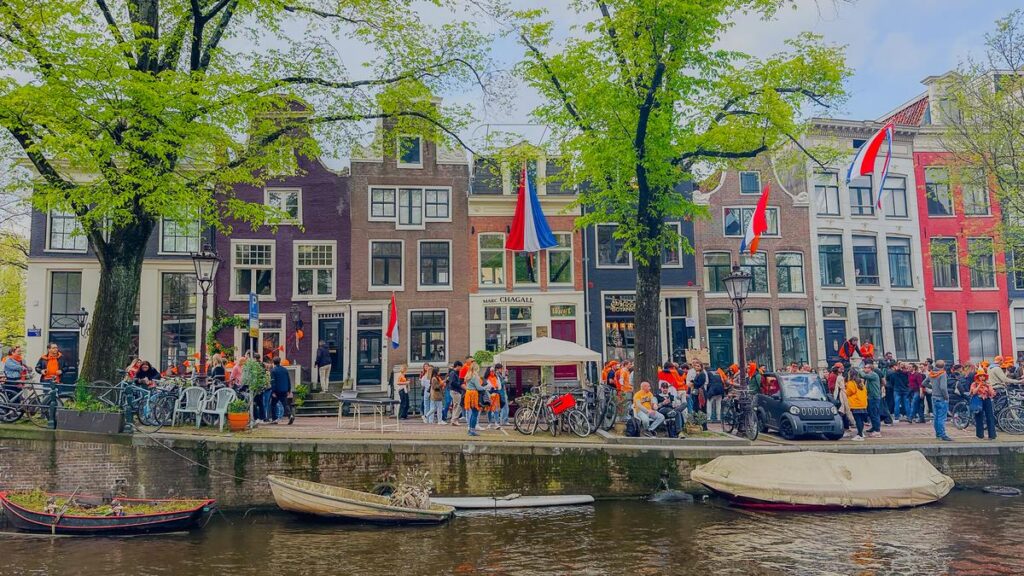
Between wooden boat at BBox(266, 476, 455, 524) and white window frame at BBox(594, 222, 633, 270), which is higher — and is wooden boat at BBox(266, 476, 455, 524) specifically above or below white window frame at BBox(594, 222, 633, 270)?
below

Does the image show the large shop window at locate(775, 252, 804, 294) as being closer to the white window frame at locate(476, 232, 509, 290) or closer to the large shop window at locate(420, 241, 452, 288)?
the white window frame at locate(476, 232, 509, 290)

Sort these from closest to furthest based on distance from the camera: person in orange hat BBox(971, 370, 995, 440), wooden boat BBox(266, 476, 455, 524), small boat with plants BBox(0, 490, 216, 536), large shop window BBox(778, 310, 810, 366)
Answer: small boat with plants BBox(0, 490, 216, 536)
wooden boat BBox(266, 476, 455, 524)
person in orange hat BBox(971, 370, 995, 440)
large shop window BBox(778, 310, 810, 366)

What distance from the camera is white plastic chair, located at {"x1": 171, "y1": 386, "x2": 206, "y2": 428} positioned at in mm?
14979

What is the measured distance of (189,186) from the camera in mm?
15820

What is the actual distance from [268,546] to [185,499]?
2.65 meters

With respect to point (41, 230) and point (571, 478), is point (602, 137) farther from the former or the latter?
point (41, 230)

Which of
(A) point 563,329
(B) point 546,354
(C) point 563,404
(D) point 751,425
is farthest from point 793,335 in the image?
(C) point 563,404

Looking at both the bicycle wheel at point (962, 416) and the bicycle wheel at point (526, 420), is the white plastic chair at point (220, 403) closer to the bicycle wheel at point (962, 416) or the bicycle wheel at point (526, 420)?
the bicycle wheel at point (526, 420)

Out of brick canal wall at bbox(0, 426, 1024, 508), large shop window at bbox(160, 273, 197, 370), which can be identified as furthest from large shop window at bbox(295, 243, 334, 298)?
brick canal wall at bbox(0, 426, 1024, 508)

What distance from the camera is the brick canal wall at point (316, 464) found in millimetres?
13508

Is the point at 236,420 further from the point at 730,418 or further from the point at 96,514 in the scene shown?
the point at 730,418

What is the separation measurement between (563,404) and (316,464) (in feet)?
19.2

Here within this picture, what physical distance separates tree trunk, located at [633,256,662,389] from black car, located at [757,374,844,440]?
3.32 m

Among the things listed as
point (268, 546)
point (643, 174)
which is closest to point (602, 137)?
point (643, 174)
